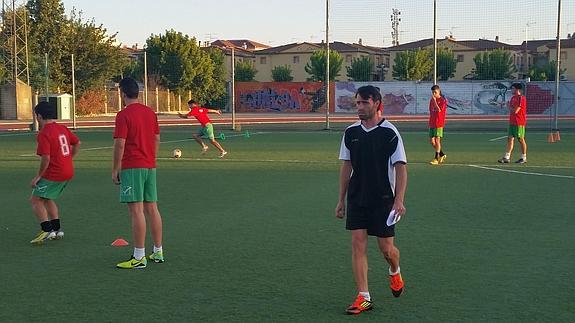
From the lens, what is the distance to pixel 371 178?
5.42m

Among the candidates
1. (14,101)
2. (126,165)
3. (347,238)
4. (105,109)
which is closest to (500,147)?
(347,238)

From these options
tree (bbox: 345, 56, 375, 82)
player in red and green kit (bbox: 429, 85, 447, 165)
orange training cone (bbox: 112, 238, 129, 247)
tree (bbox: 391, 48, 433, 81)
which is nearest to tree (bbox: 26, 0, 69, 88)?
tree (bbox: 345, 56, 375, 82)

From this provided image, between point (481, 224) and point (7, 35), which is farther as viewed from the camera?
point (7, 35)

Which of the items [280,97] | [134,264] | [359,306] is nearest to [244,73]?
[280,97]

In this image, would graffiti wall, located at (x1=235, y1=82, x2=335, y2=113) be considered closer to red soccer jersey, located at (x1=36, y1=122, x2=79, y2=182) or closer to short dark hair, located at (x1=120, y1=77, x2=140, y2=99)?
red soccer jersey, located at (x1=36, y1=122, x2=79, y2=182)

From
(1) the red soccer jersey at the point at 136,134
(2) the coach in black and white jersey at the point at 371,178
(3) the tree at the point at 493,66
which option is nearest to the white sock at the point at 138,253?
(1) the red soccer jersey at the point at 136,134

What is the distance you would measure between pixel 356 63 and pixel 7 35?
1383 inches

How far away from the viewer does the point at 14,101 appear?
151ft

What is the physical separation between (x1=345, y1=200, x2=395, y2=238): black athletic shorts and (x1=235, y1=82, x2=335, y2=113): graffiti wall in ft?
195

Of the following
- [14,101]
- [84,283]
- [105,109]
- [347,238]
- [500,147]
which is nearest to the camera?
[84,283]

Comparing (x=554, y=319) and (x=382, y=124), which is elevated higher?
(x=382, y=124)

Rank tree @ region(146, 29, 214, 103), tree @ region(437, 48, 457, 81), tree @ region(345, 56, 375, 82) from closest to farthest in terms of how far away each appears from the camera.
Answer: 1. tree @ region(146, 29, 214, 103)
2. tree @ region(437, 48, 457, 81)
3. tree @ region(345, 56, 375, 82)

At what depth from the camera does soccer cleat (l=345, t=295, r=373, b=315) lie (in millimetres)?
5395

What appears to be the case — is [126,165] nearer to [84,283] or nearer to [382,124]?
[84,283]
